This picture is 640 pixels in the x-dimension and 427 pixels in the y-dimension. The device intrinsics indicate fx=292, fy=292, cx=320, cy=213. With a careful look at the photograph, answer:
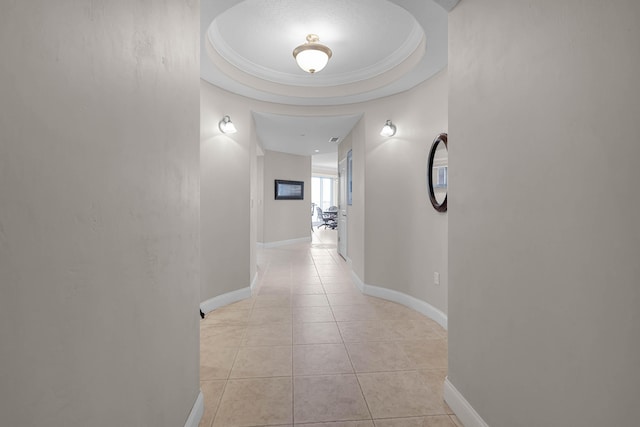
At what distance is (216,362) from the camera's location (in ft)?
7.35

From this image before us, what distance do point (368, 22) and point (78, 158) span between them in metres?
2.49

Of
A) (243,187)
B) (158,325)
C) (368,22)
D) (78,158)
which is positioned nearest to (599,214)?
(78,158)

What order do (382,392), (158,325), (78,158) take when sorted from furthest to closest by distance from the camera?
1. (382,392)
2. (158,325)
3. (78,158)

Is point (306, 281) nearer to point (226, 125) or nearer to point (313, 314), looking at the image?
point (313, 314)

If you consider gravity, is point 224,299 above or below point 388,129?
below

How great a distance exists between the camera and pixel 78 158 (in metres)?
0.70

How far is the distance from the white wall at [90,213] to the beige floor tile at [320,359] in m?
1.00

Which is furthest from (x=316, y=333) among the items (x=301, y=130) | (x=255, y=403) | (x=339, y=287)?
(x=301, y=130)

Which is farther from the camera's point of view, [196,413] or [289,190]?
[289,190]

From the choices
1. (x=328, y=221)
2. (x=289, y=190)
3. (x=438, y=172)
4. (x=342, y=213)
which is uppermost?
(x=289, y=190)

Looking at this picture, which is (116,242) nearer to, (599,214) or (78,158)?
(78,158)

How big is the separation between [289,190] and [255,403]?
21.0 feet

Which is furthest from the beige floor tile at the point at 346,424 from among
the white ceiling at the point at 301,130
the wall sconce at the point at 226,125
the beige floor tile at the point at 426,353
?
the white ceiling at the point at 301,130

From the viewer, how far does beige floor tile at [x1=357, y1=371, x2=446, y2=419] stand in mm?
1717
